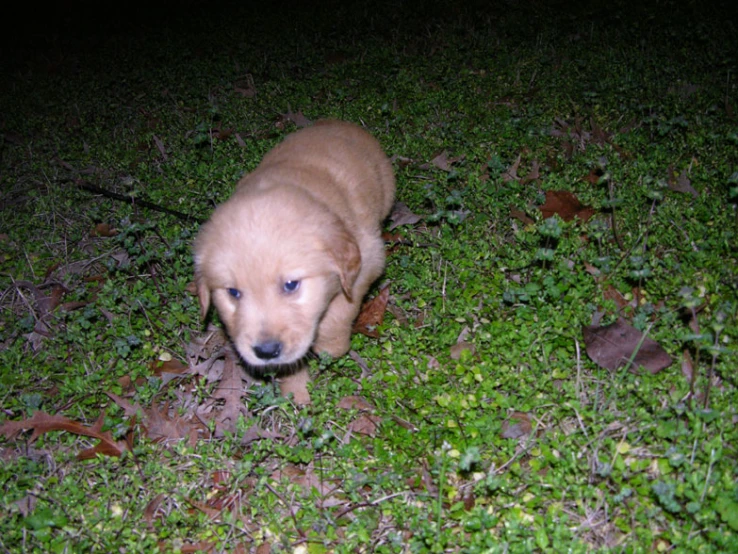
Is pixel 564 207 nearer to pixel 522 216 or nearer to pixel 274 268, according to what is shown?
pixel 522 216

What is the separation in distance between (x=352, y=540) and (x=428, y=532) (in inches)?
13.7

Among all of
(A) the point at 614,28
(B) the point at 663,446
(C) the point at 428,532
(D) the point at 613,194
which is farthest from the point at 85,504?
(A) the point at 614,28

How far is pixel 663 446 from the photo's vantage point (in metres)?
2.48

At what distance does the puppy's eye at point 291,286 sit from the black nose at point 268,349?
26cm

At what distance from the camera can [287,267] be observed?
8.62ft

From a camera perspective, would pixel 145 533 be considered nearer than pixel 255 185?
Yes

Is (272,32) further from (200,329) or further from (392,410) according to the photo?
(392,410)

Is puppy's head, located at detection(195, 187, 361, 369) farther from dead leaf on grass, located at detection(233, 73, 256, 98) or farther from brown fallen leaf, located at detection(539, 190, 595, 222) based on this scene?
dead leaf on grass, located at detection(233, 73, 256, 98)

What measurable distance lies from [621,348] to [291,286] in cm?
166

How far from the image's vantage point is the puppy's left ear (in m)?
2.78

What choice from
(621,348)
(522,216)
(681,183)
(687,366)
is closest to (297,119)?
(522,216)

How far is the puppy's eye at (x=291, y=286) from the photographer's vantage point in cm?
269

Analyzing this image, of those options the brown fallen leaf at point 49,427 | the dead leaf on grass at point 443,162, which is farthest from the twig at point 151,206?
the dead leaf on grass at point 443,162

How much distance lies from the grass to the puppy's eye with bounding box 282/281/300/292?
64cm
